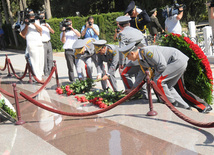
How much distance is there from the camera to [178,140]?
4.24 meters

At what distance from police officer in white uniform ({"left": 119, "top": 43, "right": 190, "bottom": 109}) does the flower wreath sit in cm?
35

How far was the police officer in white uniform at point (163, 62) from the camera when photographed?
5.20 meters

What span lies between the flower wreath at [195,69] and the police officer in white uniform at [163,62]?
0.35 meters

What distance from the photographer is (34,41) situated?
921cm

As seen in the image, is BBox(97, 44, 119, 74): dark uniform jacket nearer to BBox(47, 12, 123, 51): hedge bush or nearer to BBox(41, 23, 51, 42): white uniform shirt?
BBox(41, 23, 51, 42): white uniform shirt

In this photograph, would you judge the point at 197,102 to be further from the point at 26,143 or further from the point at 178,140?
the point at 26,143

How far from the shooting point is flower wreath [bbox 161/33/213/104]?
5582 mm

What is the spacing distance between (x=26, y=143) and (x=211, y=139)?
264cm

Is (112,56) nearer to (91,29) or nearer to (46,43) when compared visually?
(91,29)

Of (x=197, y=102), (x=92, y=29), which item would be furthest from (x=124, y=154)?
(x=92, y=29)

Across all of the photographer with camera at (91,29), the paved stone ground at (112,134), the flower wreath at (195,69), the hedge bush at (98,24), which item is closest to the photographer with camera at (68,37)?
the photographer with camera at (91,29)

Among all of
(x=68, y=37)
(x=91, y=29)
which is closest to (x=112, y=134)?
(x=68, y=37)

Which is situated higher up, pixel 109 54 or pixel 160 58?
pixel 160 58

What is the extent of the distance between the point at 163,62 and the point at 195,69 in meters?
0.86
